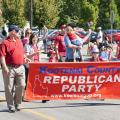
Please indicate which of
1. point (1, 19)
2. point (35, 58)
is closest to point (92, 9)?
point (1, 19)

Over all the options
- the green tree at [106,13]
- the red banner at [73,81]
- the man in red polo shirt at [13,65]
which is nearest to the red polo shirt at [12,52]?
the man in red polo shirt at [13,65]

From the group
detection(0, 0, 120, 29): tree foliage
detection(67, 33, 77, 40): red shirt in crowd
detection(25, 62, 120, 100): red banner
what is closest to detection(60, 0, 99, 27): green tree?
detection(0, 0, 120, 29): tree foliage

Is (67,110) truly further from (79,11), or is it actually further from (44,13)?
(79,11)

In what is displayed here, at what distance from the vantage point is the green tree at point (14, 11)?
2093 inches

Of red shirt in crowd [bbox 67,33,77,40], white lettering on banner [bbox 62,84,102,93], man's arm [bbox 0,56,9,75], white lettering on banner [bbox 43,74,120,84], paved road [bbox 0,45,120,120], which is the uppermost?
red shirt in crowd [bbox 67,33,77,40]

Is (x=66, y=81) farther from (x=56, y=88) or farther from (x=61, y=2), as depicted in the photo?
(x=61, y=2)

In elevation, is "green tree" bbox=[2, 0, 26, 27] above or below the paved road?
above

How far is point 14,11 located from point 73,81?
4146 cm

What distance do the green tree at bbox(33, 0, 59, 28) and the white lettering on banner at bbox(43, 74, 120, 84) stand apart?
4055 cm

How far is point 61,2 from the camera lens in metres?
68.1

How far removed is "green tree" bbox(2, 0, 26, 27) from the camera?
174 feet

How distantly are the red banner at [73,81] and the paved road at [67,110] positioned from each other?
25cm

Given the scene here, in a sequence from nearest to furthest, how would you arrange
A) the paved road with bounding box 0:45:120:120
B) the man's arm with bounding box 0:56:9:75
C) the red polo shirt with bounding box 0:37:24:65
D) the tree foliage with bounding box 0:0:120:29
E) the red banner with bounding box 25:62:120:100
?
1. the paved road with bounding box 0:45:120:120
2. the man's arm with bounding box 0:56:9:75
3. the red polo shirt with bounding box 0:37:24:65
4. the red banner with bounding box 25:62:120:100
5. the tree foliage with bounding box 0:0:120:29

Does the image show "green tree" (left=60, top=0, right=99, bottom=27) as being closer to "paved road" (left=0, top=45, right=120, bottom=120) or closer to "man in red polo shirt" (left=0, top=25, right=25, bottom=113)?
"paved road" (left=0, top=45, right=120, bottom=120)
